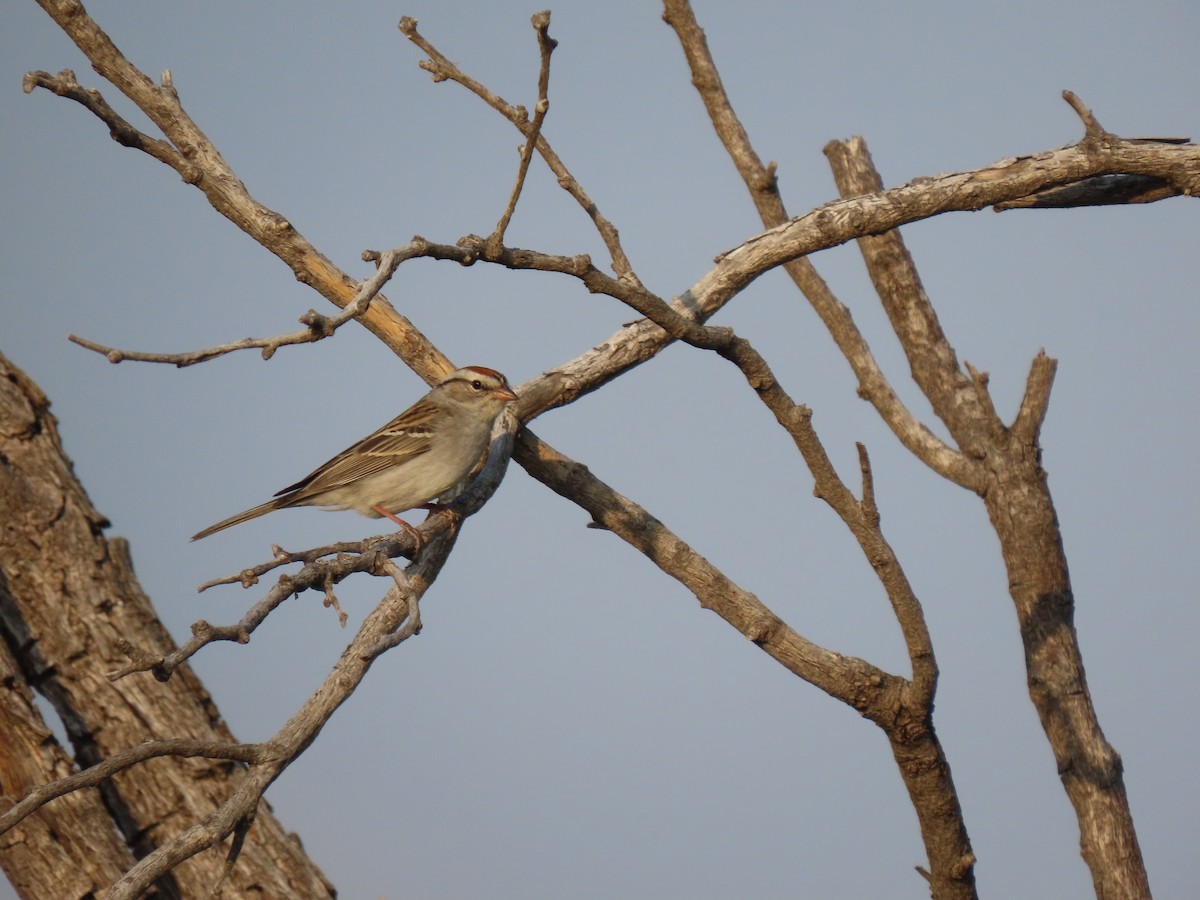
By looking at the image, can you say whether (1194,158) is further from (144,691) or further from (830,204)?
(144,691)

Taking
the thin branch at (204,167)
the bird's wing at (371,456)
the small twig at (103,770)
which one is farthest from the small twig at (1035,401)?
the small twig at (103,770)

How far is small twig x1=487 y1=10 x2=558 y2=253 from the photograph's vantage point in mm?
5051

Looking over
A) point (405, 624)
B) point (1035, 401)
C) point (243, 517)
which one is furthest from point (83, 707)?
point (1035, 401)

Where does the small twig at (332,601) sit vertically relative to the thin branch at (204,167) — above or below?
below

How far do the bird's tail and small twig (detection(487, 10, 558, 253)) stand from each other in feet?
9.91

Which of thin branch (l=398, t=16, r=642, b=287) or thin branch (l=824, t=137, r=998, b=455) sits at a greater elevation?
thin branch (l=824, t=137, r=998, b=455)

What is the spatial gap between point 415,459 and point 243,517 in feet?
3.86

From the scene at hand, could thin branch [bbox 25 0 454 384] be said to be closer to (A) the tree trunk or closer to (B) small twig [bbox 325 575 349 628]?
(B) small twig [bbox 325 575 349 628]

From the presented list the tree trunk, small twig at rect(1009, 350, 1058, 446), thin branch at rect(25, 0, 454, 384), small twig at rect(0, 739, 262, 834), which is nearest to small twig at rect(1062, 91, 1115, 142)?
small twig at rect(1009, 350, 1058, 446)

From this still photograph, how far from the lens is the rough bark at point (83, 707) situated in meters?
8.02

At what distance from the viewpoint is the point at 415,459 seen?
7438 mm

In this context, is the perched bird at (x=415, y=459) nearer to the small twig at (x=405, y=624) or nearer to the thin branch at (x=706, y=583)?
the thin branch at (x=706, y=583)

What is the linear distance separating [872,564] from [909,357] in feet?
12.6

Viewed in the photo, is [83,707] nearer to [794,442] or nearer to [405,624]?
[405,624]
